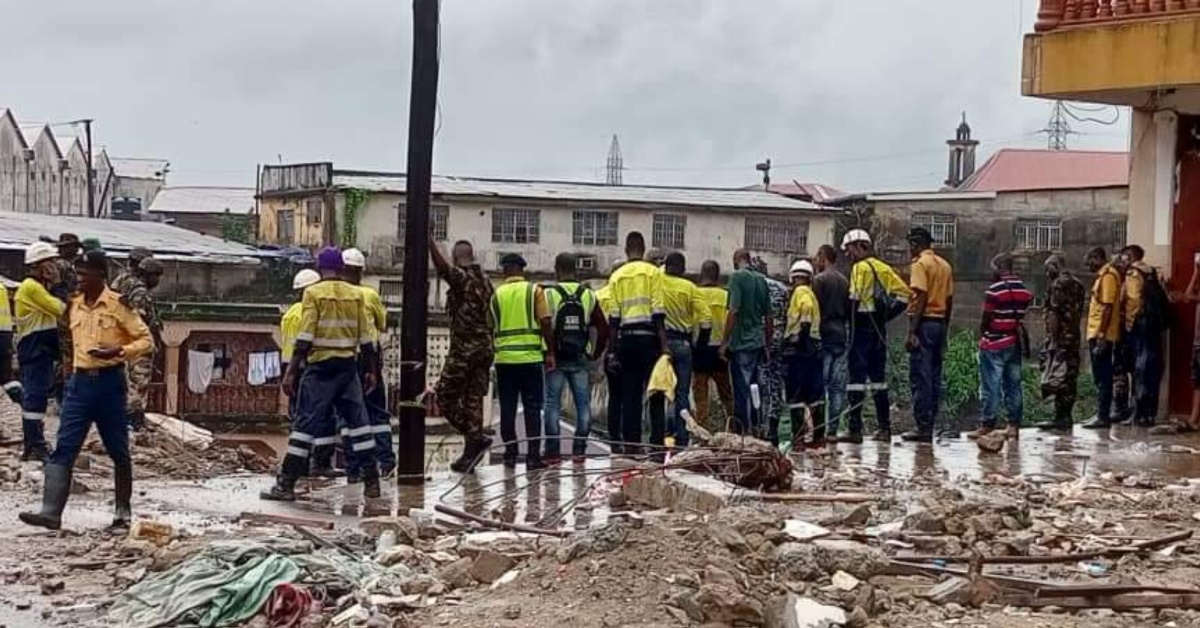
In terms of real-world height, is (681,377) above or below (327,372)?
below

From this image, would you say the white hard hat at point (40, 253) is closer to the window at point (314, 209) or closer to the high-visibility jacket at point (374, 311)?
the high-visibility jacket at point (374, 311)

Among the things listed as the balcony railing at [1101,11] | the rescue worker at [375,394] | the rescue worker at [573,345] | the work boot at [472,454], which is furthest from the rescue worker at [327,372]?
the balcony railing at [1101,11]

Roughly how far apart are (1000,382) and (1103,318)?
1.51m

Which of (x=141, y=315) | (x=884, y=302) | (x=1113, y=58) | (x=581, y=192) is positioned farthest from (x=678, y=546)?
(x=581, y=192)

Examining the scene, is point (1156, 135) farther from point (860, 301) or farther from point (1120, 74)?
point (860, 301)

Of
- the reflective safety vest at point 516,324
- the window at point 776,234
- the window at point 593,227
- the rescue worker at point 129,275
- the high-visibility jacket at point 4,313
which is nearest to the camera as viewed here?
the reflective safety vest at point 516,324

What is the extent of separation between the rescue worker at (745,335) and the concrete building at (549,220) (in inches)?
1547

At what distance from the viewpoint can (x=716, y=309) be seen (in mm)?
13734

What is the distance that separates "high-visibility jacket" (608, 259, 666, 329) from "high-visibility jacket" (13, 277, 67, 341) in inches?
180

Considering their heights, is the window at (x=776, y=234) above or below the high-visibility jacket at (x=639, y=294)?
above

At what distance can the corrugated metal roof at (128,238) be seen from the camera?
121 feet

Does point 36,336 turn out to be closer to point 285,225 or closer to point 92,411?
point 92,411

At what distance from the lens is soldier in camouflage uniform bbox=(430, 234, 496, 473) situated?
494 inches

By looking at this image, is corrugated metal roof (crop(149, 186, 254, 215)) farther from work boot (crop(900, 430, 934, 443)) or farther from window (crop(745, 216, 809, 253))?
work boot (crop(900, 430, 934, 443))
